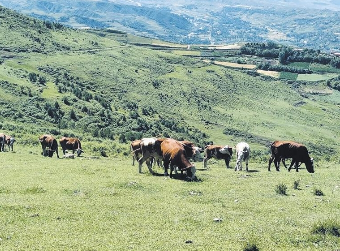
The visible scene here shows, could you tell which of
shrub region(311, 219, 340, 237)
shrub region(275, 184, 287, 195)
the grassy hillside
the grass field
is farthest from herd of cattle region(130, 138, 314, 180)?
the grassy hillside

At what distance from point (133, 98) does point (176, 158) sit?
281 ft

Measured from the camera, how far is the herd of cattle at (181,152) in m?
25.2

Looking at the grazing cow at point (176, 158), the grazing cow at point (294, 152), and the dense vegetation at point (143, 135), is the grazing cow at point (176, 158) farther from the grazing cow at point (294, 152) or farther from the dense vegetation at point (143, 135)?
the grazing cow at point (294, 152)

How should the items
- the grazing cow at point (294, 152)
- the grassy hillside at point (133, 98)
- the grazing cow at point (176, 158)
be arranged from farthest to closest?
1. the grassy hillside at point (133, 98)
2. the grazing cow at point (294, 152)
3. the grazing cow at point (176, 158)

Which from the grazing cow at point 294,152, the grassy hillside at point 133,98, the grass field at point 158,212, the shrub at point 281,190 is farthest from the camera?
the grassy hillside at point 133,98

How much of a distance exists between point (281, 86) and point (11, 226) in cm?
14736

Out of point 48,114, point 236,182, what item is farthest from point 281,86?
point 236,182

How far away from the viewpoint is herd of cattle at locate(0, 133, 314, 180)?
82.7 feet

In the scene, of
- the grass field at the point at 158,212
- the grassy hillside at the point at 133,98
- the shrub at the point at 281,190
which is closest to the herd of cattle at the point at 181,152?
the grass field at the point at 158,212

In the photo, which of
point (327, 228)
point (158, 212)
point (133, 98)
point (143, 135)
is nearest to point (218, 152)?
point (158, 212)

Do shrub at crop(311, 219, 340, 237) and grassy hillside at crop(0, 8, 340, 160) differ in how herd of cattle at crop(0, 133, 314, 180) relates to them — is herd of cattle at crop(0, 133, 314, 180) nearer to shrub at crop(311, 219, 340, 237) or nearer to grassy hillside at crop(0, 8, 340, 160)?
grassy hillside at crop(0, 8, 340, 160)

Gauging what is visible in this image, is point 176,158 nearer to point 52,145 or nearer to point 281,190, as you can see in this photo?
point 281,190

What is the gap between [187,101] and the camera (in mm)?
116688

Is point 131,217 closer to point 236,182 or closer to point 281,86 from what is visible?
point 236,182
